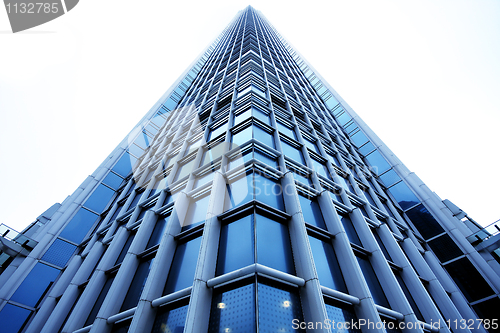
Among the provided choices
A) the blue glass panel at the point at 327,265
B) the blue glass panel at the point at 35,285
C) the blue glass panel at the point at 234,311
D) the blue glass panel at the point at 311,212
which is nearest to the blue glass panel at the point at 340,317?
the blue glass panel at the point at 327,265

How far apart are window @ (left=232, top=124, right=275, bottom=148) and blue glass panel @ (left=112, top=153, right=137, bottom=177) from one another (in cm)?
1445

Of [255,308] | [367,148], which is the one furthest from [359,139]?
[255,308]

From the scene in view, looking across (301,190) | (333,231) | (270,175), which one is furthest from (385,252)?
(270,175)

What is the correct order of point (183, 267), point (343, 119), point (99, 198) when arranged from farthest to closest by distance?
point (343, 119) < point (99, 198) < point (183, 267)

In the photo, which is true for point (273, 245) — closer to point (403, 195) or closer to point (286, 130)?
point (286, 130)

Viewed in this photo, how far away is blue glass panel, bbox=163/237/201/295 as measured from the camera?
731 cm

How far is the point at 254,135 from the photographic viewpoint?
1268cm

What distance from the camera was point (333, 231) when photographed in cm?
887

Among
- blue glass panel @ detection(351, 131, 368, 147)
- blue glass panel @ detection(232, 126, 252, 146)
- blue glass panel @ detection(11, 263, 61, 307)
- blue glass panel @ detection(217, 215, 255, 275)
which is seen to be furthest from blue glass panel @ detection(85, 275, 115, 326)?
blue glass panel @ detection(351, 131, 368, 147)

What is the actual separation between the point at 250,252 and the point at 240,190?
2.99 m

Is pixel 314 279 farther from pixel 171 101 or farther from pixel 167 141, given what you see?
pixel 171 101

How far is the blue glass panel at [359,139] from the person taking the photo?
89.1 feet

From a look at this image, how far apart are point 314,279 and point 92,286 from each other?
871cm

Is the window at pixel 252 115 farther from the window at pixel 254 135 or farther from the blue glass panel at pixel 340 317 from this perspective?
the blue glass panel at pixel 340 317
